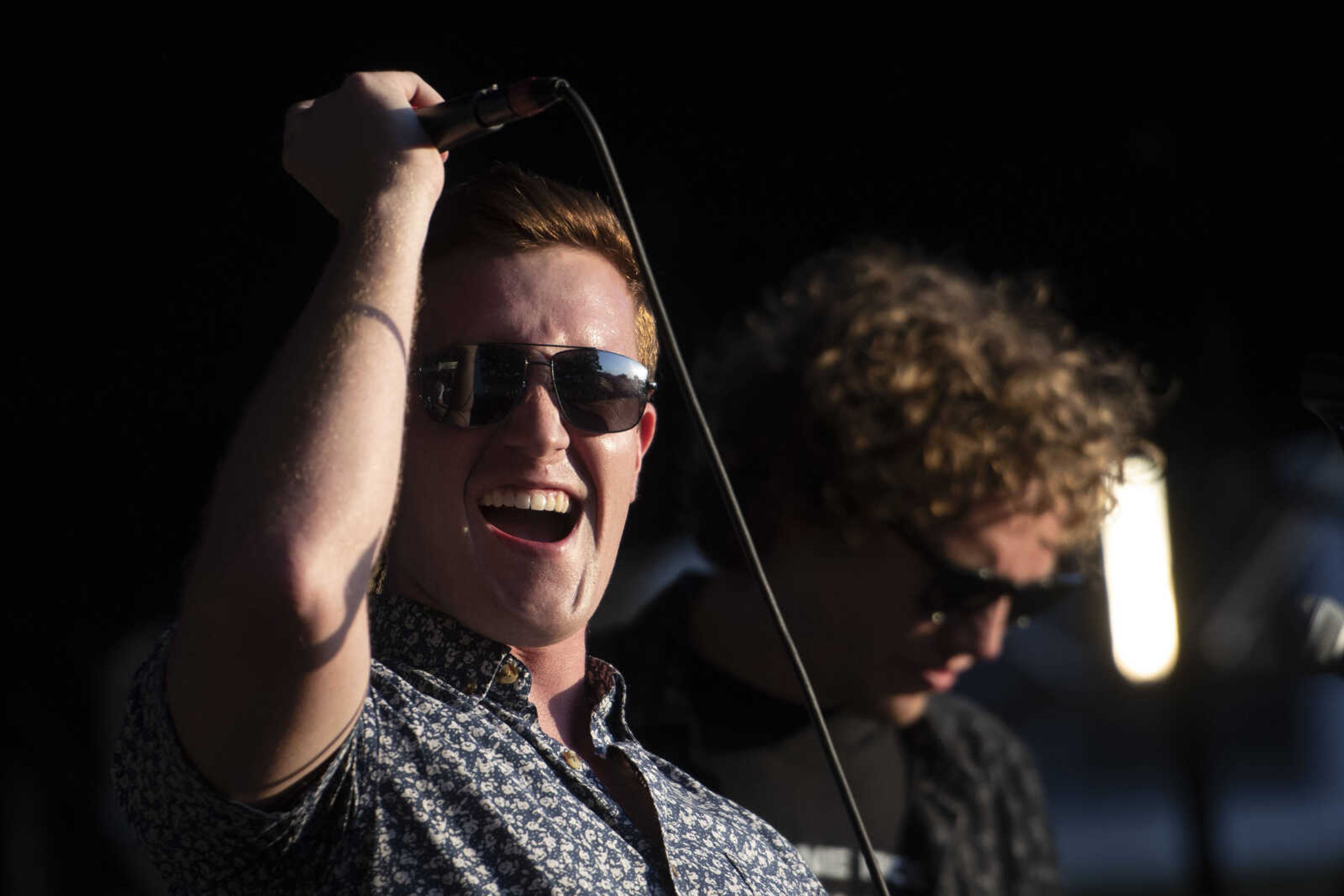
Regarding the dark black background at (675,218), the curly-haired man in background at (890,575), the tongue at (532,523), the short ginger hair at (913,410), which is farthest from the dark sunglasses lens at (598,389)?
the short ginger hair at (913,410)

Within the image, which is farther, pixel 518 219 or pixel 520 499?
pixel 518 219

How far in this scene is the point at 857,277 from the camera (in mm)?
3449

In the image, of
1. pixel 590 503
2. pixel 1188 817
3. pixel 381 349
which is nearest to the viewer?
pixel 381 349

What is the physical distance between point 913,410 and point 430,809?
1.99 metres

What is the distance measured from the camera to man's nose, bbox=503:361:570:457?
1.53 m

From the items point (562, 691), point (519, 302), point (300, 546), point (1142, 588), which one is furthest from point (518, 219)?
point (1142, 588)

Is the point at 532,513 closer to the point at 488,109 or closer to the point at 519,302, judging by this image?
the point at 519,302

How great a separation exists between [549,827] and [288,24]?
2818 millimetres

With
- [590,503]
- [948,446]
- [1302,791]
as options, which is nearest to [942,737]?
[948,446]

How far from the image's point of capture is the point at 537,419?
154 centimetres

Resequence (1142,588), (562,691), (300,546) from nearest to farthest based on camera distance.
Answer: (300,546) → (562,691) → (1142,588)

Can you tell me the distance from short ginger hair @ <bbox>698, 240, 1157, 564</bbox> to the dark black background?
70cm

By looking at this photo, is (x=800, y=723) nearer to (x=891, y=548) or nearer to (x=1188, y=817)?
(x=891, y=548)

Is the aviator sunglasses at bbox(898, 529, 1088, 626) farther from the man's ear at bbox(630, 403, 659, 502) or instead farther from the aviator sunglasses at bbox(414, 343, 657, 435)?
the aviator sunglasses at bbox(414, 343, 657, 435)
